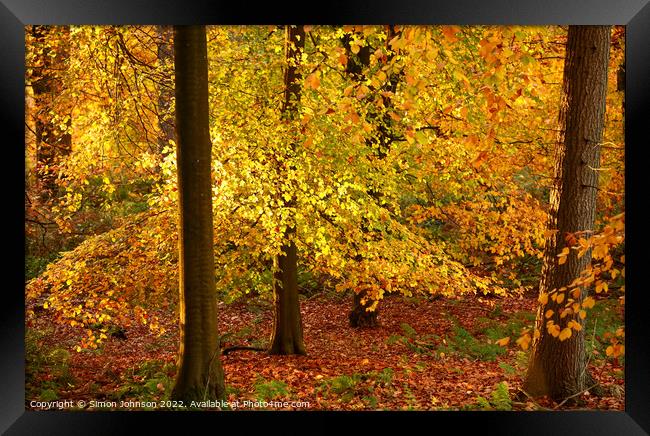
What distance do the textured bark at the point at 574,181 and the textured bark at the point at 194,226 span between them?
3.83 metres

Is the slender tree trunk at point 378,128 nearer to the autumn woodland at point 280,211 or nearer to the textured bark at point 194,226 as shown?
the autumn woodland at point 280,211

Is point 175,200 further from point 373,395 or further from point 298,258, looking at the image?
point 373,395

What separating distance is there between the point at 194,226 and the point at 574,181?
431 centimetres

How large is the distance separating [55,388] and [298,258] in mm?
4445

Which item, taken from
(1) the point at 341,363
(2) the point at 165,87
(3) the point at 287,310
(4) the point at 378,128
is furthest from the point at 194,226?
(4) the point at 378,128

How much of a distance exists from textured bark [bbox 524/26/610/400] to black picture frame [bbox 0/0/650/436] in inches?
70.4

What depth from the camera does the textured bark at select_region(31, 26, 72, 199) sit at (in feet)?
29.0

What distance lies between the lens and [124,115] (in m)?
8.84

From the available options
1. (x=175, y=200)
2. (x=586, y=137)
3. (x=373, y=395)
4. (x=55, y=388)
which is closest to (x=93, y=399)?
(x=55, y=388)

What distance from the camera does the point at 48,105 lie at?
9016mm

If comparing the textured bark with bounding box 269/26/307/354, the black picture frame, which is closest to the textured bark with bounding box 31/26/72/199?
the textured bark with bounding box 269/26/307/354

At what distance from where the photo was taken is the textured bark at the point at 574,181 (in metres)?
6.86

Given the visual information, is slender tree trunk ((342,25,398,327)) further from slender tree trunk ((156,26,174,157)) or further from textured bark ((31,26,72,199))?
textured bark ((31,26,72,199))
